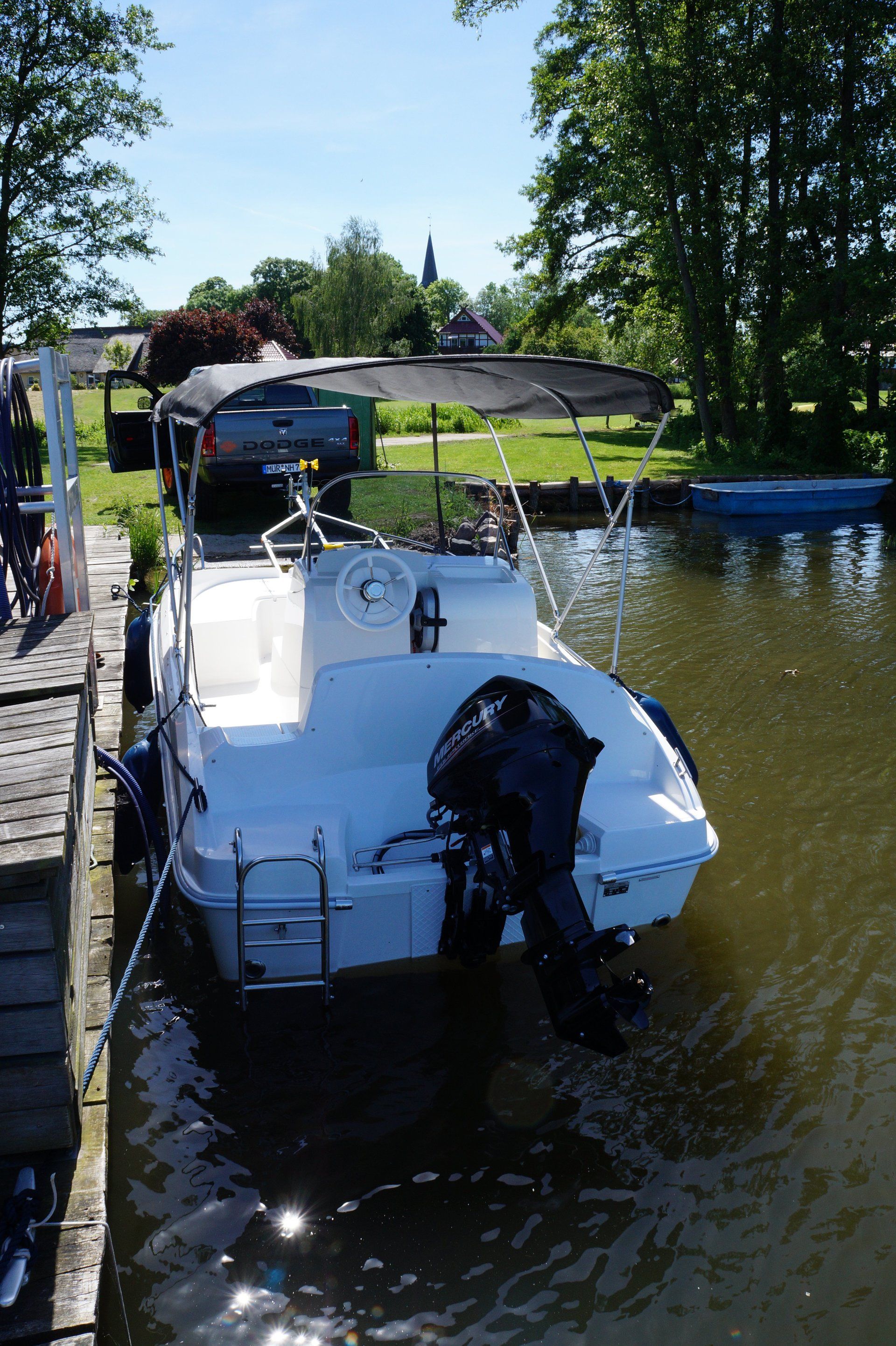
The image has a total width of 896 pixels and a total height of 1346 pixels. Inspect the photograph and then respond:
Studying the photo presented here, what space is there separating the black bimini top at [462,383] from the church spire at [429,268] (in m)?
104

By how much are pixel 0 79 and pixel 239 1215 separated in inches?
1003

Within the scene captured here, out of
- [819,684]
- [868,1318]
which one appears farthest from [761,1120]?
[819,684]

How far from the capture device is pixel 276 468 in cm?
1175

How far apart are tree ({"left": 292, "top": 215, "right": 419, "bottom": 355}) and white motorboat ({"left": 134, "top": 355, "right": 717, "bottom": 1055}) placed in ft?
117

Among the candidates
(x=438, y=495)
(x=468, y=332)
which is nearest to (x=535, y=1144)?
(x=438, y=495)

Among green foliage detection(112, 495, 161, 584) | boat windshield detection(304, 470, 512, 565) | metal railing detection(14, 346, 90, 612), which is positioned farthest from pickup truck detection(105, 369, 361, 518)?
metal railing detection(14, 346, 90, 612)

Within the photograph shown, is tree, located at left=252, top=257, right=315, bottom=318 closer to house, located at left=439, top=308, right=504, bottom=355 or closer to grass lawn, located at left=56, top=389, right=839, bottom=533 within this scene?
house, located at left=439, top=308, right=504, bottom=355

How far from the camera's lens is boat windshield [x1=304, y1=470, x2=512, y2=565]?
20.1 ft

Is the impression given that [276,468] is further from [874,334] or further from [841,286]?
[841,286]

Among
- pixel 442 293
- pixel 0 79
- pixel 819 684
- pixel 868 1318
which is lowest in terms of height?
pixel 868 1318

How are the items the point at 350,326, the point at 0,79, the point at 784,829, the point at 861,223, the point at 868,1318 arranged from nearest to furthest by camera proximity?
the point at 868,1318 → the point at 784,829 → the point at 861,223 → the point at 0,79 → the point at 350,326

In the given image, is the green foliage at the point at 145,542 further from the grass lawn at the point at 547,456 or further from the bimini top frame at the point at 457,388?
the grass lawn at the point at 547,456

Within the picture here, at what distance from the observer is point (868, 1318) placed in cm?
270

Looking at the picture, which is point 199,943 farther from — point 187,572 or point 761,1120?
point 761,1120
